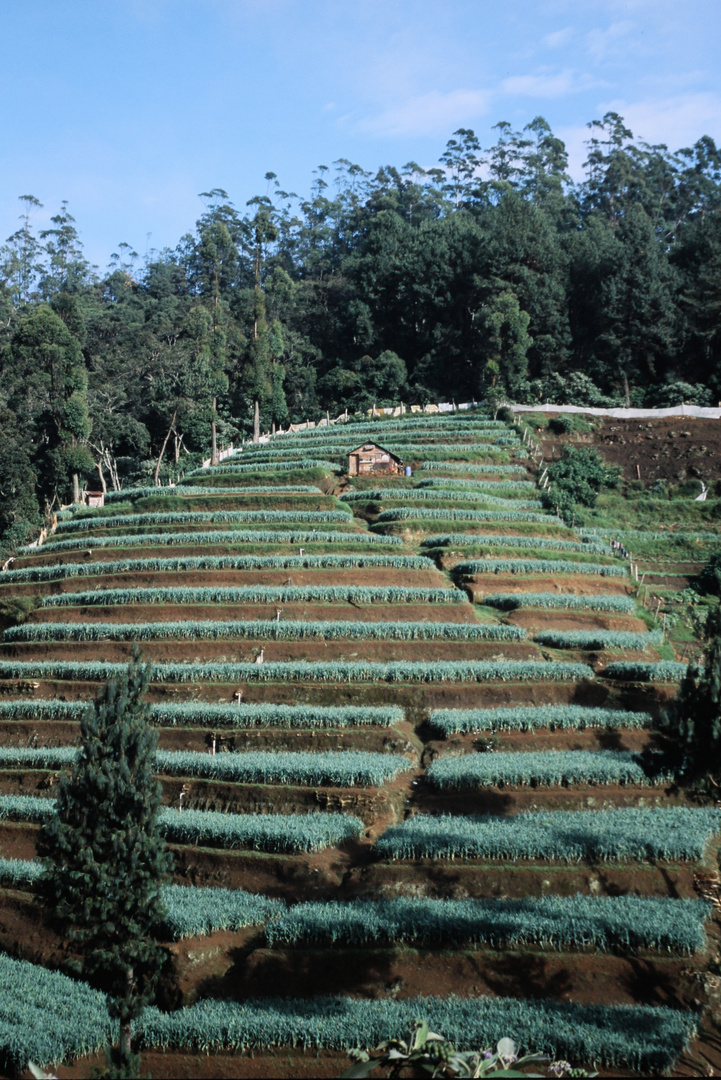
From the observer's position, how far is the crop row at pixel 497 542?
33062mm

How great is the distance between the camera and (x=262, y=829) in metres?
19.1

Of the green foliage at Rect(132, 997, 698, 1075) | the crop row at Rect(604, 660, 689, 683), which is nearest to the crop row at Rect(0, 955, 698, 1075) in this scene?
the green foliage at Rect(132, 997, 698, 1075)

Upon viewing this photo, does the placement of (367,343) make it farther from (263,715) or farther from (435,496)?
(263,715)

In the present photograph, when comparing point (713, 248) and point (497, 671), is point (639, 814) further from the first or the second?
point (713, 248)

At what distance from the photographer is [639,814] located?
1830cm

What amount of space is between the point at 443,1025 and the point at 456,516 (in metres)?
24.9

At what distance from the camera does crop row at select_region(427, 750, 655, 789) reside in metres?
19.7

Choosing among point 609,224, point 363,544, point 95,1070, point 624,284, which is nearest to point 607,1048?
point 95,1070

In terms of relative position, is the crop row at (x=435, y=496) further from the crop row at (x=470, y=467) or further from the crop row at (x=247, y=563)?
the crop row at (x=247, y=563)

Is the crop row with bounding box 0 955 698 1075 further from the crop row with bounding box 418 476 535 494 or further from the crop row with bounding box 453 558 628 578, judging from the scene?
the crop row with bounding box 418 476 535 494

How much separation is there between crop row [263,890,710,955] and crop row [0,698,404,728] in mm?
7046

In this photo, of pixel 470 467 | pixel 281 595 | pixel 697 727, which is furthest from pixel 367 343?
pixel 697 727

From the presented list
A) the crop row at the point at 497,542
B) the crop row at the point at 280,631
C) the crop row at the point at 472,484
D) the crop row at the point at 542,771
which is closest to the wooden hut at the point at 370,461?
the crop row at the point at 472,484

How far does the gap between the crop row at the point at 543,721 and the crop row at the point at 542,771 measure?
1370mm
